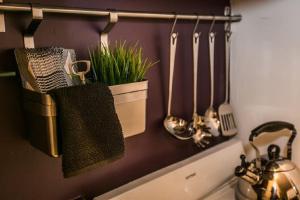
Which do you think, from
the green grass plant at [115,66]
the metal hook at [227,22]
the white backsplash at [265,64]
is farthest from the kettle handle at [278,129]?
the green grass plant at [115,66]

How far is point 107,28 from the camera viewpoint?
803mm

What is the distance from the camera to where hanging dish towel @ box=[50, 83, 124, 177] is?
59cm

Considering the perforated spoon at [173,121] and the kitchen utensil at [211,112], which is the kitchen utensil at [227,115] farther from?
the perforated spoon at [173,121]

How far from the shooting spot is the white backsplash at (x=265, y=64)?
1.07m

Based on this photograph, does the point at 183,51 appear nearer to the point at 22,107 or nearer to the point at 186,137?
the point at 186,137

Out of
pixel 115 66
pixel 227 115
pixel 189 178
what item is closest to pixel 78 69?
pixel 115 66

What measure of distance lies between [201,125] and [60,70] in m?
0.58

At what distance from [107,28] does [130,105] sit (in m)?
0.22

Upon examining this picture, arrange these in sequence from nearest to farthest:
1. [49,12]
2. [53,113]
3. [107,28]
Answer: [53,113]
[49,12]
[107,28]

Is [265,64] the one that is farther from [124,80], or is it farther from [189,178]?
[124,80]

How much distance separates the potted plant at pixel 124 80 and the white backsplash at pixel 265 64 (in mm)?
582

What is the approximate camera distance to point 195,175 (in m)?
1.04

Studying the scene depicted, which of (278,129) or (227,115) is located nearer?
(278,129)

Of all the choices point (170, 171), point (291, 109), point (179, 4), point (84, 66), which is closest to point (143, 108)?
point (84, 66)
